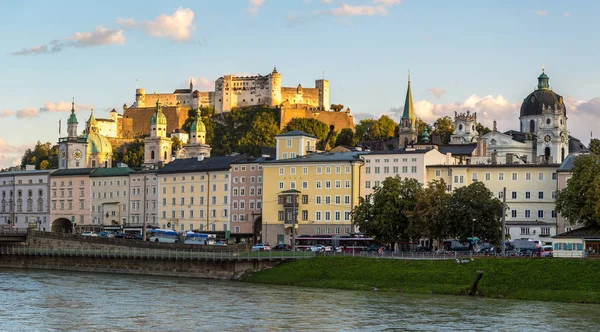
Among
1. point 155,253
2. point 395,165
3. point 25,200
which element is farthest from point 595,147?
point 25,200

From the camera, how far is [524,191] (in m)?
104

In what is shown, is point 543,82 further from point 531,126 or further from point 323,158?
point 323,158

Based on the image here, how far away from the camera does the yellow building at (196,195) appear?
124312 millimetres

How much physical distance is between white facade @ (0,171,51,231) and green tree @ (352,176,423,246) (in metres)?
67.4

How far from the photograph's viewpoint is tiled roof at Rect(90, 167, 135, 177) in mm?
139875

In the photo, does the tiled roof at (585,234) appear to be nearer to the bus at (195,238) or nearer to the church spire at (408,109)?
the bus at (195,238)

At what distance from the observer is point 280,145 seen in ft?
396

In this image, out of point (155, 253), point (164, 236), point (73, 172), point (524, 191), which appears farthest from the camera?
point (73, 172)

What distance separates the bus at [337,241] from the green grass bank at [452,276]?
16.2 meters

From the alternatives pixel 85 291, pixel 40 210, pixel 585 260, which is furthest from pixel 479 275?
pixel 40 210

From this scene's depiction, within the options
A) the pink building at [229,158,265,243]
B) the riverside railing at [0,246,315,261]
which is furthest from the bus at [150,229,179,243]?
the riverside railing at [0,246,315,261]

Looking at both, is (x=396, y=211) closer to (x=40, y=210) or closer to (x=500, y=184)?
Answer: (x=500, y=184)

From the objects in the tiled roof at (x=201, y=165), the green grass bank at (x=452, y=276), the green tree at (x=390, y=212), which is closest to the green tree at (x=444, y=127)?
the tiled roof at (x=201, y=165)

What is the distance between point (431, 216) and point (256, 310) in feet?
97.4
